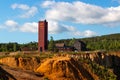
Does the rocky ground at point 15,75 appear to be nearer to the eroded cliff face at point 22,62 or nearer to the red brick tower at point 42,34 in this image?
the eroded cliff face at point 22,62

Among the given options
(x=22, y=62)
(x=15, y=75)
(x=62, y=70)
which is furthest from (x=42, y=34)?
(x=15, y=75)

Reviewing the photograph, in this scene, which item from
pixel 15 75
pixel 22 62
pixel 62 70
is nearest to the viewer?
pixel 15 75

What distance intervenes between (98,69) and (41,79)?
62.1ft

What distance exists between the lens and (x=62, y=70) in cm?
6556

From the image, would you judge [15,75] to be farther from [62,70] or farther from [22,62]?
[62,70]

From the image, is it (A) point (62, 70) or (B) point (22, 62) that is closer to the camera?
(A) point (62, 70)

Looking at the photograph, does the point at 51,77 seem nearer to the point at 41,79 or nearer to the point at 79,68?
the point at 41,79

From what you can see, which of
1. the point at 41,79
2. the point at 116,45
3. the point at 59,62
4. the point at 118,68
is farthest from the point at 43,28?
the point at 116,45

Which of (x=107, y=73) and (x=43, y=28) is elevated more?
(x=43, y=28)

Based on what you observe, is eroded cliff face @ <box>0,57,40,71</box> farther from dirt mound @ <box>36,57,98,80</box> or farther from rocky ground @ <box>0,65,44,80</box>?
rocky ground @ <box>0,65,44,80</box>

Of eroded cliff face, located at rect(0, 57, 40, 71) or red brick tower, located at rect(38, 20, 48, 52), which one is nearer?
Result: eroded cliff face, located at rect(0, 57, 40, 71)

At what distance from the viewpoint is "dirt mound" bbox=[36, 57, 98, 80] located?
64.2 metres

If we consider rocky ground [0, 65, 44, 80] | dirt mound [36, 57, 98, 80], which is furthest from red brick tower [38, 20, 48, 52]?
rocky ground [0, 65, 44, 80]

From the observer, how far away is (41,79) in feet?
193
